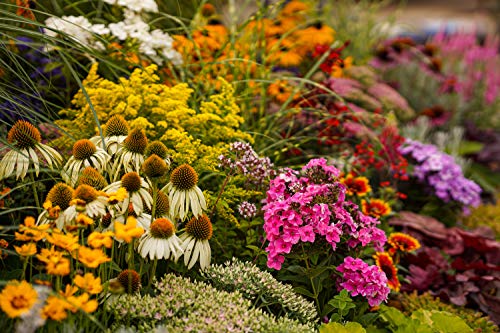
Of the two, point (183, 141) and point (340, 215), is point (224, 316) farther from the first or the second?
point (183, 141)

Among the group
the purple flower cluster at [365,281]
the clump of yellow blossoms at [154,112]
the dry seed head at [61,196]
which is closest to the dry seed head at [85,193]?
the dry seed head at [61,196]

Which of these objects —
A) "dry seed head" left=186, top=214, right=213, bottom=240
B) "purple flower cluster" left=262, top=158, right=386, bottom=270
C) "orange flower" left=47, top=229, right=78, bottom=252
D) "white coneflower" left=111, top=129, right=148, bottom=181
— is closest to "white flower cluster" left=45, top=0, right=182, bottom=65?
"white coneflower" left=111, top=129, right=148, bottom=181

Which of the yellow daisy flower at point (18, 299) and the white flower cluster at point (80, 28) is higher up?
the white flower cluster at point (80, 28)

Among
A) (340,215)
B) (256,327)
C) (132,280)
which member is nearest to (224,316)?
(256,327)

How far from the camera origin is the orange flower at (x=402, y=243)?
2781 mm

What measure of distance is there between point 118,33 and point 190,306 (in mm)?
1700

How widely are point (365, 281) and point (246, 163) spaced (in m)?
0.67

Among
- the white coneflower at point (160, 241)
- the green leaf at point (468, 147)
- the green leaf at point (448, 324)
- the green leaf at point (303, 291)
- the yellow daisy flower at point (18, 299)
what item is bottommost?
the green leaf at point (468, 147)

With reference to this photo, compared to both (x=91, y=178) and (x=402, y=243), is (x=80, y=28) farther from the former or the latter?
(x=402, y=243)

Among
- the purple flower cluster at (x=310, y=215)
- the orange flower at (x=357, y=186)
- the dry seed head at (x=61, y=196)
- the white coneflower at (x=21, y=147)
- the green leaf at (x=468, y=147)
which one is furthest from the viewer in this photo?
the green leaf at (x=468, y=147)

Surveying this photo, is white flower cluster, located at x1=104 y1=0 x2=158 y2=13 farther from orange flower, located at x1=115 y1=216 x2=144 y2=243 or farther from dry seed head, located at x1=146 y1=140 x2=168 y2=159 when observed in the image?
orange flower, located at x1=115 y1=216 x2=144 y2=243

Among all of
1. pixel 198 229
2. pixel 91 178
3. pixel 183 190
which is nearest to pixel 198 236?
pixel 198 229

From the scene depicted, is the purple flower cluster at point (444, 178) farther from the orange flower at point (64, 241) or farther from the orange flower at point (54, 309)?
the orange flower at point (54, 309)

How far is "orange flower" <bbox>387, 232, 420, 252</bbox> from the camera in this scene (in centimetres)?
278
